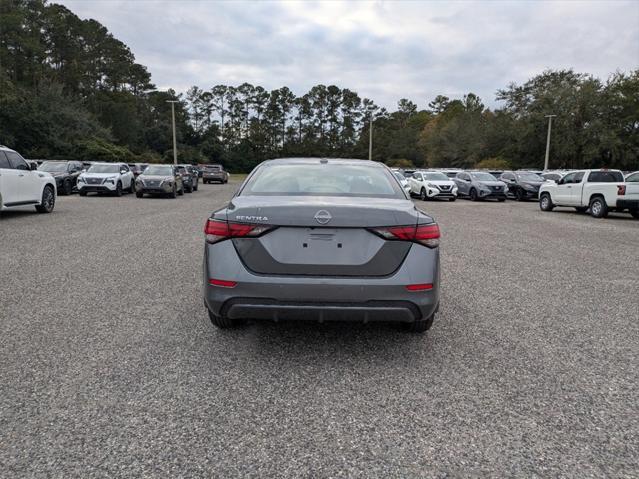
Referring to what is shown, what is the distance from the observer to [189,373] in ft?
11.6

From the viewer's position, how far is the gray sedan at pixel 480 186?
26109mm

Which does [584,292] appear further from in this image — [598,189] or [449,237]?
[598,189]

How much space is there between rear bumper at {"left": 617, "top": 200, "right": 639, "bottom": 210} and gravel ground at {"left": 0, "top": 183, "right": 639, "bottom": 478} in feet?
37.0

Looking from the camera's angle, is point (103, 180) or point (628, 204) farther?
point (103, 180)

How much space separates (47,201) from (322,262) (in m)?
13.6

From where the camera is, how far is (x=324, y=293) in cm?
343

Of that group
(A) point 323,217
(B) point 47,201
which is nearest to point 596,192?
(A) point 323,217

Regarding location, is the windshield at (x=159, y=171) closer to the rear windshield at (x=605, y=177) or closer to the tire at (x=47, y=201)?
the tire at (x=47, y=201)

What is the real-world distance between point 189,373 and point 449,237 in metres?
8.53

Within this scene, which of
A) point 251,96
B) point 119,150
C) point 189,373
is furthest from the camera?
point 251,96

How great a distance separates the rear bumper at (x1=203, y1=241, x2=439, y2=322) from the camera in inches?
135

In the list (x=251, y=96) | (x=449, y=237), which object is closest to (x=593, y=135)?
(x=449, y=237)

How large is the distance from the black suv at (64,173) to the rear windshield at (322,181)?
834 inches

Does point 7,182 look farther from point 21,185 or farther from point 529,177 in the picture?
point 529,177
